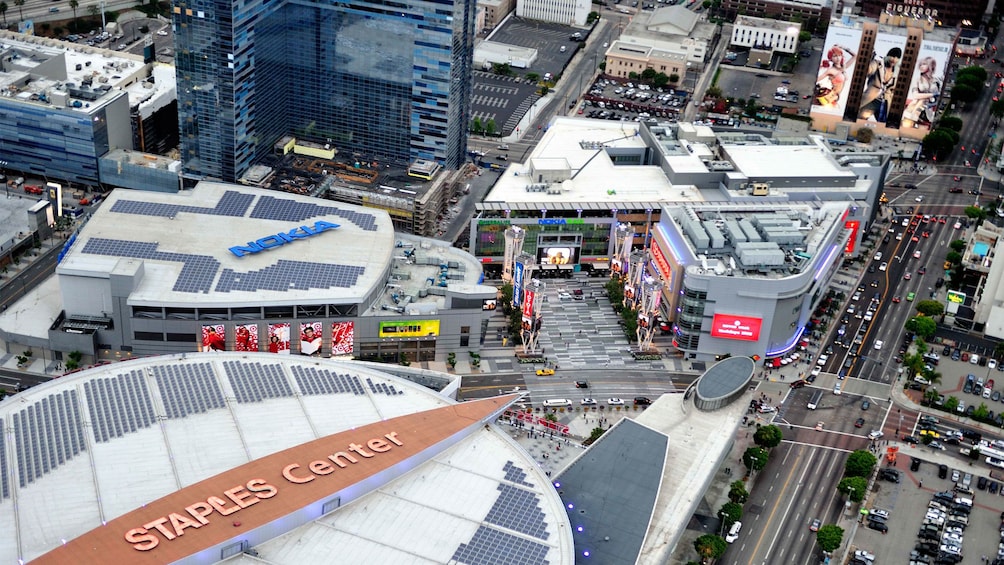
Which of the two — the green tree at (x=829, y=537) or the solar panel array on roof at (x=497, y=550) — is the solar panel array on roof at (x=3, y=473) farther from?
the green tree at (x=829, y=537)

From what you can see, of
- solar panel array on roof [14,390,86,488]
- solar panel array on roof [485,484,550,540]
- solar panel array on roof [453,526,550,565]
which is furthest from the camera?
solar panel array on roof [485,484,550,540]

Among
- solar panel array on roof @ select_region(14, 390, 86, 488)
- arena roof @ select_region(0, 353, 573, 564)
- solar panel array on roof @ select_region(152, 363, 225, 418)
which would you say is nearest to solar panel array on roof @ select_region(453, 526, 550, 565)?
arena roof @ select_region(0, 353, 573, 564)

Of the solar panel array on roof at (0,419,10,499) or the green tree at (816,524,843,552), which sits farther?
the green tree at (816,524,843,552)

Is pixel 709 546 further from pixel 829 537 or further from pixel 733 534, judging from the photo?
pixel 829 537

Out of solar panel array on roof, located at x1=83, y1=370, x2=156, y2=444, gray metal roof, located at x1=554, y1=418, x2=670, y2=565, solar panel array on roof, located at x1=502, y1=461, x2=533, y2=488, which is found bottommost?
gray metal roof, located at x1=554, y1=418, x2=670, y2=565

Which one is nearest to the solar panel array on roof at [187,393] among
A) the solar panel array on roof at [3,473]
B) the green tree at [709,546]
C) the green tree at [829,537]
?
the solar panel array on roof at [3,473]

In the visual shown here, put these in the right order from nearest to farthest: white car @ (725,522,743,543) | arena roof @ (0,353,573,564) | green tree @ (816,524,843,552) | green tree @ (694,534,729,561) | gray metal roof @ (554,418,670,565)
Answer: arena roof @ (0,353,573,564) < gray metal roof @ (554,418,670,565) < green tree @ (694,534,729,561) < green tree @ (816,524,843,552) < white car @ (725,522,743,543)

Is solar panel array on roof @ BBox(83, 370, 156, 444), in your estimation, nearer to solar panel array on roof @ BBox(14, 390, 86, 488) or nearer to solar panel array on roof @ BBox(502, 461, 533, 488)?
solar panel array on roof @ BBox(14, 390, 86, 488)

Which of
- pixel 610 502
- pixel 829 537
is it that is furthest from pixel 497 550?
pixel 829 537

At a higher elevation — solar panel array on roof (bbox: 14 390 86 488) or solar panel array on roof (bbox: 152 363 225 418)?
solar panel array on roof (bbox: 152 363 225 418)
